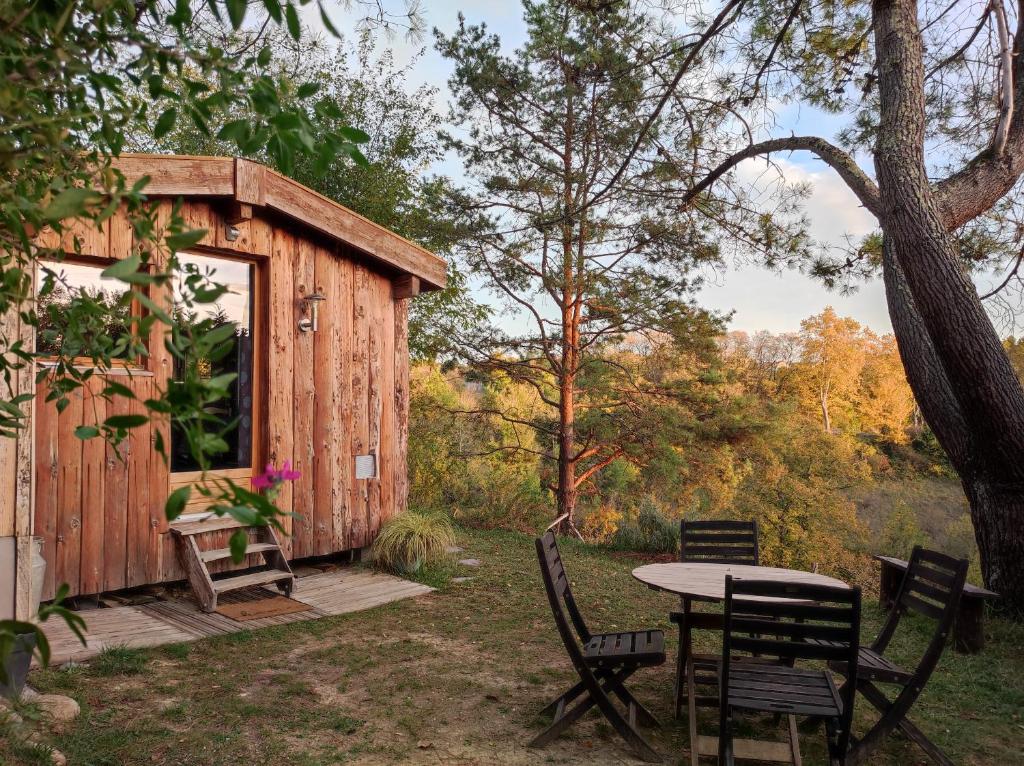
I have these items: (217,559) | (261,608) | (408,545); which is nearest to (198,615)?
(261,608)

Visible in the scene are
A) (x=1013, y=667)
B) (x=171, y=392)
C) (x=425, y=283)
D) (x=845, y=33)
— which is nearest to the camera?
(x=171, y=392)

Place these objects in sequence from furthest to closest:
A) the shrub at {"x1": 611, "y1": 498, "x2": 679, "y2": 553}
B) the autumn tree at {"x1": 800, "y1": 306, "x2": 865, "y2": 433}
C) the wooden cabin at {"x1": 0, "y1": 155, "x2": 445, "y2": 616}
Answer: the autumn tree at {"x1": 800, "y1": 306, "x2": 865, "y2": 433}
the shrub at {"x1": 611, "y1": 498, "x2": 679, "y2": 553}
the wooden cabin at {"x1": 0, "y1": 155, "x2": 445, "y2": 616}

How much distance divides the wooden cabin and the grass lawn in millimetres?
842

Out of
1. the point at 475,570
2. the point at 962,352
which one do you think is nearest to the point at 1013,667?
the point at 962,352

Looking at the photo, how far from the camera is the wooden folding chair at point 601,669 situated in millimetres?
3320

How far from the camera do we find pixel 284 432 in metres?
6.25

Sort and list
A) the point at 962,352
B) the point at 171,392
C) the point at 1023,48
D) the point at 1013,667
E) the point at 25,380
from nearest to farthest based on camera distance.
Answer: the point at 171,392
the point at 25,380
the point at 1013,667
the point at 962,352
the point at 1023,48

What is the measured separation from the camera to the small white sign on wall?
687 cm

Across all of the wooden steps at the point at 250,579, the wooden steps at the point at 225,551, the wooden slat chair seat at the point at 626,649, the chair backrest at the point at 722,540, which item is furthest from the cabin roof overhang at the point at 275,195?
the wooden slat chair seat at the point at 626,649

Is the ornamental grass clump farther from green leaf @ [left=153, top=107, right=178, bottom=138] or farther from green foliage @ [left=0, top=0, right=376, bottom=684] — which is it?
green leaf @ [left=153, top=107, right=178, bottom=138]

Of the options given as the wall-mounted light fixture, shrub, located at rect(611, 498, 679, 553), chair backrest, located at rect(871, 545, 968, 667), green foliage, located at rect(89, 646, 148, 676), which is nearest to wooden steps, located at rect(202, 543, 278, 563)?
green foliage, located at rect(89, 646, 148, 676)

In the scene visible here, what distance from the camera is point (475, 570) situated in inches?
283

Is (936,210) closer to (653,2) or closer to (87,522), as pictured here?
(653,2)

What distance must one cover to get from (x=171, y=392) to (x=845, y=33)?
7.98m
